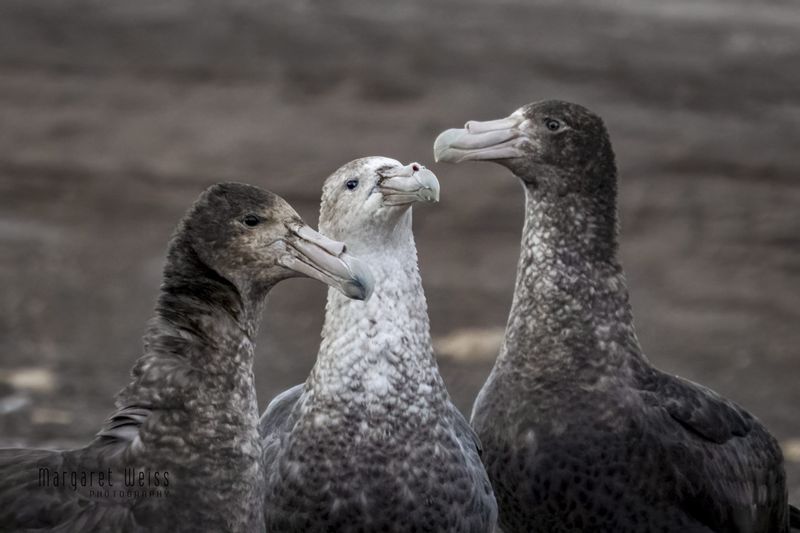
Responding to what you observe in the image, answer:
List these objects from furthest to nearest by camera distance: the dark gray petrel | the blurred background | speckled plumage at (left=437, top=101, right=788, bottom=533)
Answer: the blurred background
speckled plumage at (left=437, top=101, right=788, bottom=533)
the dark gray petrel

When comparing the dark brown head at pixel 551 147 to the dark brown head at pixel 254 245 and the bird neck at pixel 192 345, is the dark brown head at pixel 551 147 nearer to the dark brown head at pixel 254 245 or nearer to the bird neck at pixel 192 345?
the dark brown head at pixel 254 245

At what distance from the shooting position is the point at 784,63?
35.3ft

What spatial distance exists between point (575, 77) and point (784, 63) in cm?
145

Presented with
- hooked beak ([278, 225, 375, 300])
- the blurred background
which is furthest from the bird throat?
the blurred background

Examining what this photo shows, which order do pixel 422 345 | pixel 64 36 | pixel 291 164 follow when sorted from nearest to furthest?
pixel 422 345, pixel 291 164, pixel 64 36

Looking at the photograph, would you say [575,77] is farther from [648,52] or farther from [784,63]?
[784,63]

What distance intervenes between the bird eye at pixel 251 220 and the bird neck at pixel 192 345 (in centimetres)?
15

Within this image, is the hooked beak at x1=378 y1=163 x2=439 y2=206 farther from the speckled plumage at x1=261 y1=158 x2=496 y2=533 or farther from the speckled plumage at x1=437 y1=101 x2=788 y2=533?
A: the speckled plumage at x1=437 y1=101 x2=788 y2=533

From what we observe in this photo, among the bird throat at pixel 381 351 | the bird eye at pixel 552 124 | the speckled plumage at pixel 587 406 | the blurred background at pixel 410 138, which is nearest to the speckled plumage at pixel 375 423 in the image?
the bird throat at pixel 381 351

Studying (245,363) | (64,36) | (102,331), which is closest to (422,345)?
(245,363)

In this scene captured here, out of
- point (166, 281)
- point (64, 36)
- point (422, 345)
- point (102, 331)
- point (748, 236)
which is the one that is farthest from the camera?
point (64, 36)

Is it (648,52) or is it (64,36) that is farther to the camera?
(64,36)

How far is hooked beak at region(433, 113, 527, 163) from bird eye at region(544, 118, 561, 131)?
0.26 feet

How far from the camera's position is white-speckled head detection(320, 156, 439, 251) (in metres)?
4.26
